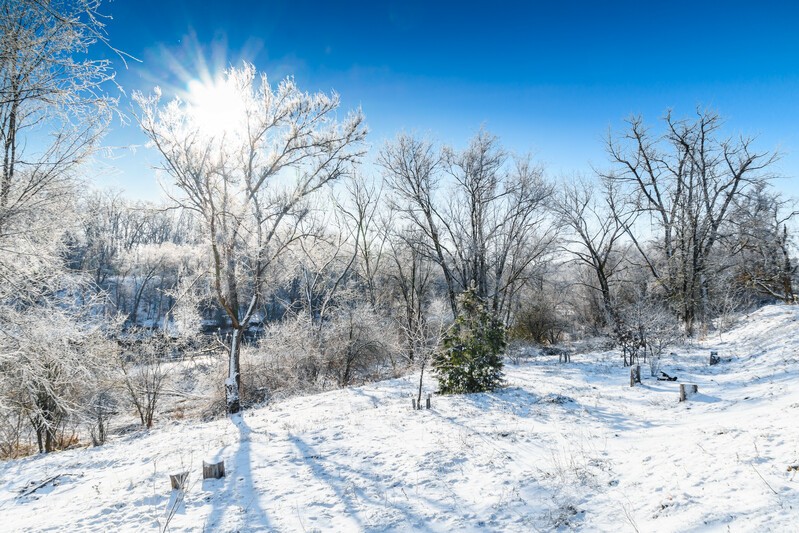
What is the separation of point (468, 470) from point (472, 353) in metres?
5.52

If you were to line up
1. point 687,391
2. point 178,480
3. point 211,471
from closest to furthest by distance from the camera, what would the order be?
point 178,480
point 211,471
point 687,391

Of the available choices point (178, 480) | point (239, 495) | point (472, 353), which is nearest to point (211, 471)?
point (178, 480)

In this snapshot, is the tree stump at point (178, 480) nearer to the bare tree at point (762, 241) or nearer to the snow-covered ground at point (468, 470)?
the snow-covered ground at point (468, 470)

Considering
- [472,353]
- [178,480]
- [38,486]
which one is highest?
[472,353]

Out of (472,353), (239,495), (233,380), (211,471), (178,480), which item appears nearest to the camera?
(239,495)

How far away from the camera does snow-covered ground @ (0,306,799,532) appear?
4.34 meters

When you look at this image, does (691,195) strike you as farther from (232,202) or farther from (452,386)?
(232,202)

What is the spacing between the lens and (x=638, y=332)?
13508 millimetres

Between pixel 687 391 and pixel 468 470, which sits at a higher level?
pixel 687 391

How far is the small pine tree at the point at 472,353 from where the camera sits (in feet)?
36.7

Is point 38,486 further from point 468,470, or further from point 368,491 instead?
point 468,470

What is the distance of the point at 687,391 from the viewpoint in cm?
925

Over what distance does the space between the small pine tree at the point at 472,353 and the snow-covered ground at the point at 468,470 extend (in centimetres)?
109


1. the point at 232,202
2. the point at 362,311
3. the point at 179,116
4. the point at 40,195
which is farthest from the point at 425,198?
the point at 40,195
